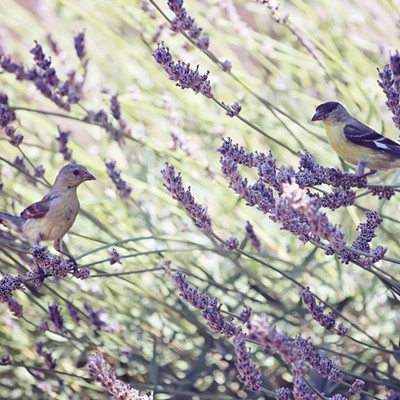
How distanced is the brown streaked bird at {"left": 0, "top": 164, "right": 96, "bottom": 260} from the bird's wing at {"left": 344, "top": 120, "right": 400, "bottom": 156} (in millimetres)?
742

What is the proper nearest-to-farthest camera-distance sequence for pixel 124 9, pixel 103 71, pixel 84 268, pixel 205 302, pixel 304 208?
pixel 304 208 < pixel 205 302 < pixel 84 268 < pixel 124 9 < pixel 103 71

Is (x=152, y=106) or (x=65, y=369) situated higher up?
(x=152, y=106)

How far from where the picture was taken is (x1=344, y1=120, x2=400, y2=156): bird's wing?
88.0 inches

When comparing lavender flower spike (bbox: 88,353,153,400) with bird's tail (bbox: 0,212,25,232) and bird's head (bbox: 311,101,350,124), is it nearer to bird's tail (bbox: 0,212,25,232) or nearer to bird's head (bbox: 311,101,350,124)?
bird's tail (bbox: 0,212,25,232)

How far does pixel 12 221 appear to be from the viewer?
7.94 ft

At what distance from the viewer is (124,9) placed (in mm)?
2871

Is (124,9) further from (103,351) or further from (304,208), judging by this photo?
(304,208)

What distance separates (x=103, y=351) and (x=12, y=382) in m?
0.31

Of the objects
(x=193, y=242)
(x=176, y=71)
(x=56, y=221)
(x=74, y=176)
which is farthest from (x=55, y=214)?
(x=176, y=71)

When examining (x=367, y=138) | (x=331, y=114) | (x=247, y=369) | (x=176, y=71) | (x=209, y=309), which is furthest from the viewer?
(x=331, y=114)

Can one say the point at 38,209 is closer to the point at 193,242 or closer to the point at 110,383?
the point at 193,242

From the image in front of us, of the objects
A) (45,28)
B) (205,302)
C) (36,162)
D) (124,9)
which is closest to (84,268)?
(205,302)

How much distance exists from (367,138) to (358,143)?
3cm

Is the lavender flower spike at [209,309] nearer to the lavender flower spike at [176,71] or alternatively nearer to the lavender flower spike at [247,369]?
the lavender flower spike at [247,369]
